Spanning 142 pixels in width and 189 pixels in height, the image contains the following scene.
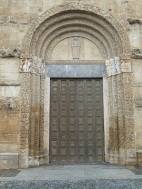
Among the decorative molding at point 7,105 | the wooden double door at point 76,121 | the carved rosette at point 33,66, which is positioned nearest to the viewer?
the decorative molding at point 7,105

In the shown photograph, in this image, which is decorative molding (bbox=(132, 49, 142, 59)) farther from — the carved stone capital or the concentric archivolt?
the carved stone capital

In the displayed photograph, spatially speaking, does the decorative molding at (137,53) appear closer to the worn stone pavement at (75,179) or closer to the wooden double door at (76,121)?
the wooden double door at (76,121)

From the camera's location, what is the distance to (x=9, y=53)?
928 centimetres

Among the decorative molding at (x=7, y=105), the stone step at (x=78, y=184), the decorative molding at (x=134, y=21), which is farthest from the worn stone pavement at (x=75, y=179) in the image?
the decorative molding at (x=134, y=21)

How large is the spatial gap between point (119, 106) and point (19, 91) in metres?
3.17

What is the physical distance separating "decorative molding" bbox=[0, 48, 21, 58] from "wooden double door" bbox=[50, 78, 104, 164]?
153cm

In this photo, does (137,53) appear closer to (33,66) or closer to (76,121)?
(76,121)

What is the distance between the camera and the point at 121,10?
31.9 feet

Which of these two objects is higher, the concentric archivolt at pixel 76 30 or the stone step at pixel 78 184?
the concentric archivolt at pixel 76 30

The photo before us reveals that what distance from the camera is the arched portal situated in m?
9.21

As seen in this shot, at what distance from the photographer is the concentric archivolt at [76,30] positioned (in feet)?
31.3

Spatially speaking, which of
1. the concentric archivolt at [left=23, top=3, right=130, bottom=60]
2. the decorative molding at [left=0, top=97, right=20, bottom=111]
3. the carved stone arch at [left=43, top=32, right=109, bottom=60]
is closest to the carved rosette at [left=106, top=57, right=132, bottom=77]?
the concentric archivolt at [left=23, top=3, right=130, bottom=60]

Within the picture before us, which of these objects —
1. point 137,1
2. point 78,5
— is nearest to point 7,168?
point 78,5

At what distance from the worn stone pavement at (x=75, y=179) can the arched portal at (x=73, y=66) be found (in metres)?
1.05
